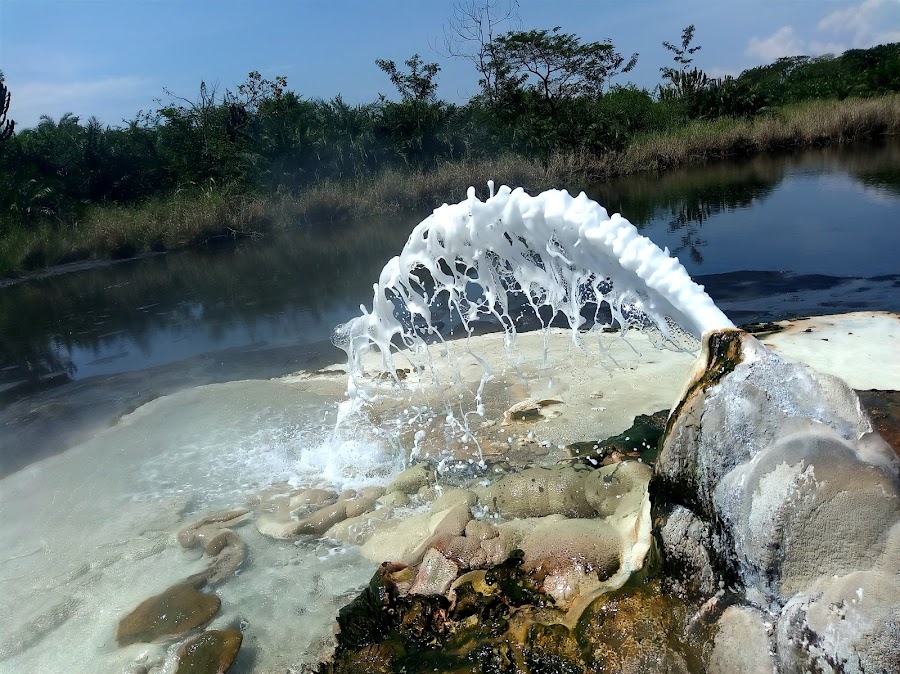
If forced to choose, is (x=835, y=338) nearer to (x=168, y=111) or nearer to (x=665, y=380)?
(x=665, y=380)

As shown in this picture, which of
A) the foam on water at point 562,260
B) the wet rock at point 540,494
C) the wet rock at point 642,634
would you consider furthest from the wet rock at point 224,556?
the wet rock at point 642,634

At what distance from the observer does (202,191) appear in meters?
21.6

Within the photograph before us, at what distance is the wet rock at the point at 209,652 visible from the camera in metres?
2.94

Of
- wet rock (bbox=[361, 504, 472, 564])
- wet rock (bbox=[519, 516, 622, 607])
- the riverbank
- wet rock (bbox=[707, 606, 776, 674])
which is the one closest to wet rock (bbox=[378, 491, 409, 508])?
wet rock (bbox=[361, 504, 472, 564])

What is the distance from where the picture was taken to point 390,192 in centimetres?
2073

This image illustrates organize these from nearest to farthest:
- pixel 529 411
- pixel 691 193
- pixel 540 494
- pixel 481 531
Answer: pixel 481 531 → pixel 540 494 → pixel 529 411 → pixel 691 193

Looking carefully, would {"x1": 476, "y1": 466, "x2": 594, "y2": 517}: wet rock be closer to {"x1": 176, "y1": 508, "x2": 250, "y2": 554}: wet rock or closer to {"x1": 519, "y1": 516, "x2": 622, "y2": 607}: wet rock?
{"x1": 519, "y1": 516, "x2": 622, "y2": 607}: wet rock

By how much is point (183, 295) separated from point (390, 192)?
9.00 meters

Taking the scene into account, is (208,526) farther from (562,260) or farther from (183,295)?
(183,295)

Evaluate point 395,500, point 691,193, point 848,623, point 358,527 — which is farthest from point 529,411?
point 691,193

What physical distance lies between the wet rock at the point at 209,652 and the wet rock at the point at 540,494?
1458mm

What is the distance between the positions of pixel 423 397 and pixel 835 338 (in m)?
3.68

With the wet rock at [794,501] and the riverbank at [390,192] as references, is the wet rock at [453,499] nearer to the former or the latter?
the wet rock at [794,501]

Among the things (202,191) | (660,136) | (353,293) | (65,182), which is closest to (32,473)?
(353,293)
